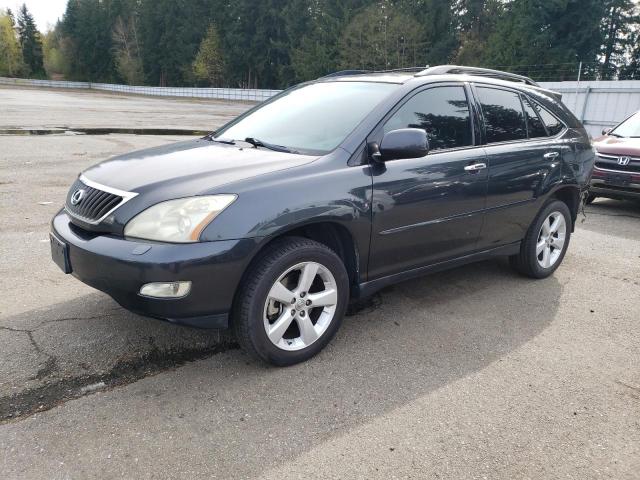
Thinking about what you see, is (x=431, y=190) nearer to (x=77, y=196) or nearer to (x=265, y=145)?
(x=265, y=145)

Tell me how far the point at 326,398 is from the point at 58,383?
4.67 ft

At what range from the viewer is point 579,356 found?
11.1 feet

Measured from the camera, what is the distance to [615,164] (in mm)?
7672

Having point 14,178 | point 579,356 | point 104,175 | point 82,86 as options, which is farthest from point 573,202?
point 82,86

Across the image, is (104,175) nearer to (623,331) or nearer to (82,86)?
(623,331)

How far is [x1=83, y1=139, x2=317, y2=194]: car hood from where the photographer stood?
9.36 feet

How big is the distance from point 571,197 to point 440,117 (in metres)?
1.93

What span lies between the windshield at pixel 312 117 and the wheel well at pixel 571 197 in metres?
2.18

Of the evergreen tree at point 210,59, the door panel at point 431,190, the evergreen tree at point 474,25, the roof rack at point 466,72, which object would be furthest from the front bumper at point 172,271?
the evergreen tree at point 210,59

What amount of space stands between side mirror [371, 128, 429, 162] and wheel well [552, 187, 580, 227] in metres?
2.21

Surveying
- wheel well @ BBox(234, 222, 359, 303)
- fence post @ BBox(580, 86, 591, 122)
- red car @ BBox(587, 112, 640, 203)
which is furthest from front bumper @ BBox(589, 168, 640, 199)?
fence post @ BBox(580, 86, 591, 122)

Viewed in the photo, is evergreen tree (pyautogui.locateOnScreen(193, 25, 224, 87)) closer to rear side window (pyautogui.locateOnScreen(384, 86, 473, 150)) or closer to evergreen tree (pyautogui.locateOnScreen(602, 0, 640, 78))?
evergreen tree (pyautogui.locateOnScreen(602, 0, 640, 78))

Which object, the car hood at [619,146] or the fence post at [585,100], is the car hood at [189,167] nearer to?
the car hood at [619,146]

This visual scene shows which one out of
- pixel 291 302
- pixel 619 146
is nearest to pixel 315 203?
pixel 291 302
